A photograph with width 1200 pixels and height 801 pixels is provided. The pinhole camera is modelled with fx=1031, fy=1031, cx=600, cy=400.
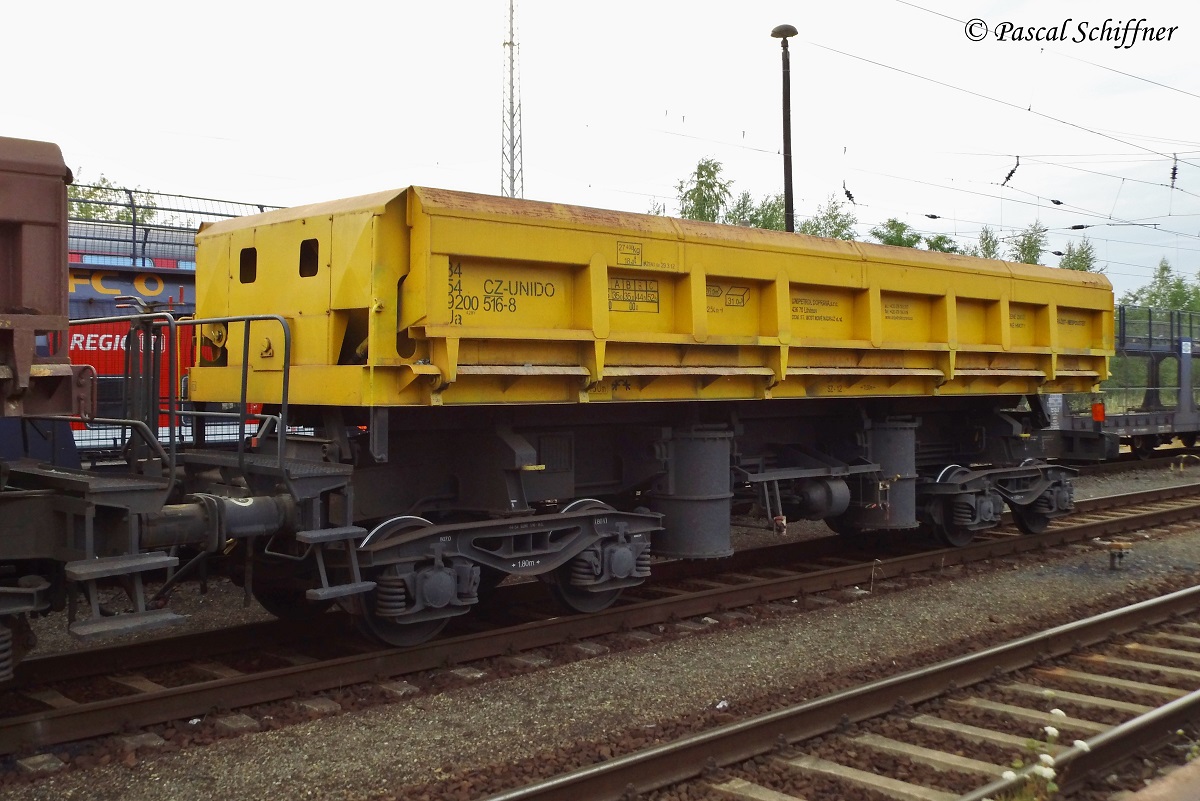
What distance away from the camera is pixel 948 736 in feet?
17.6

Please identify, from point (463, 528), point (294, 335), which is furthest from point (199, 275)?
point (463, 528)

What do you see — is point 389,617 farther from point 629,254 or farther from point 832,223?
point 832,223

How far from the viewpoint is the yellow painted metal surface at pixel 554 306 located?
6.32m

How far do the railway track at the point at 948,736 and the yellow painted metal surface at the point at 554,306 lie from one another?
2666 mm

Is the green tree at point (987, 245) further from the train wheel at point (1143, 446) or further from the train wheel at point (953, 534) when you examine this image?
the train wheel at point (953, 534)

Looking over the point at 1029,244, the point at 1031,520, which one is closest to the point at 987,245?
the point at 1029,244

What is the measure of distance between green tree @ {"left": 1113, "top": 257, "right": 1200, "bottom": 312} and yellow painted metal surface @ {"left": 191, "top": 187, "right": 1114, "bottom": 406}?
68933mm

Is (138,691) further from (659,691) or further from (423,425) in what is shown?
(659,691)

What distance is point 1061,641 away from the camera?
702 centimetres

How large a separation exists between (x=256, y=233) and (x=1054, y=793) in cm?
610

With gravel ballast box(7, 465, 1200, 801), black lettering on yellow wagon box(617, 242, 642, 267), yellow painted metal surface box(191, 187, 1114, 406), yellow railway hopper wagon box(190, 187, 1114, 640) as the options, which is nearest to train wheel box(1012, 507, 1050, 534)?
yellow railway hopper wagon box(190, 187, 1114, 640)

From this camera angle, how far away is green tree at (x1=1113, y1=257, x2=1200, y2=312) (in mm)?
70938

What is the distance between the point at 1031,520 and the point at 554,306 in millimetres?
7440

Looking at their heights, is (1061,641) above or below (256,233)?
below
